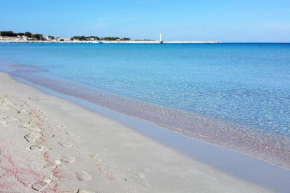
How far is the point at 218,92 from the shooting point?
639 inches

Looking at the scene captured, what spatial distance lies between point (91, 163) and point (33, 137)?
1.90 meters

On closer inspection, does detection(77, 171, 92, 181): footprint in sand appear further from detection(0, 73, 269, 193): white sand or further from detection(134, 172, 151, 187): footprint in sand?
detection(134, 172, 151, 187): footprint in sand

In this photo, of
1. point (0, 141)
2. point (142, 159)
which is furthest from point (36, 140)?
point (142, 159)

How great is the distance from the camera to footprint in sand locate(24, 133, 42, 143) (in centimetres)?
678

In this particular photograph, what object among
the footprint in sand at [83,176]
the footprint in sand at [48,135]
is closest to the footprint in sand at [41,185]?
the footprint in sand at [83,176]

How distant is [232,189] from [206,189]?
446 millimetres

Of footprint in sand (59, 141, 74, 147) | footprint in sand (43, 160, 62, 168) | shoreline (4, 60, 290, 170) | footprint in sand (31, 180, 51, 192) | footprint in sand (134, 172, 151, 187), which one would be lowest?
shoreline (4, 60, 290, 170)

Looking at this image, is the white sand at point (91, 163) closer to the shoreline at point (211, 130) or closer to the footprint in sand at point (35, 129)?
the footprint in sand at point (35, 129)

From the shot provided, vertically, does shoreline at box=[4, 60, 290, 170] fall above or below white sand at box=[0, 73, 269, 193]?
below

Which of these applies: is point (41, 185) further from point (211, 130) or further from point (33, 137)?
point (211, 130)

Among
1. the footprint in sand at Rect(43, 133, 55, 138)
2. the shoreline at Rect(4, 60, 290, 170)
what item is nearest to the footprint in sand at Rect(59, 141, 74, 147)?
the footprint in sand at Rect(43, 133, 55, 138)

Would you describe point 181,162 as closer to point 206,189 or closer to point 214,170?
point 214,170

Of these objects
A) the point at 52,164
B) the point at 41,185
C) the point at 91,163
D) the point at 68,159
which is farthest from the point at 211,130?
A: the point at 41,185

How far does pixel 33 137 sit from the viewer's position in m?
6.99
